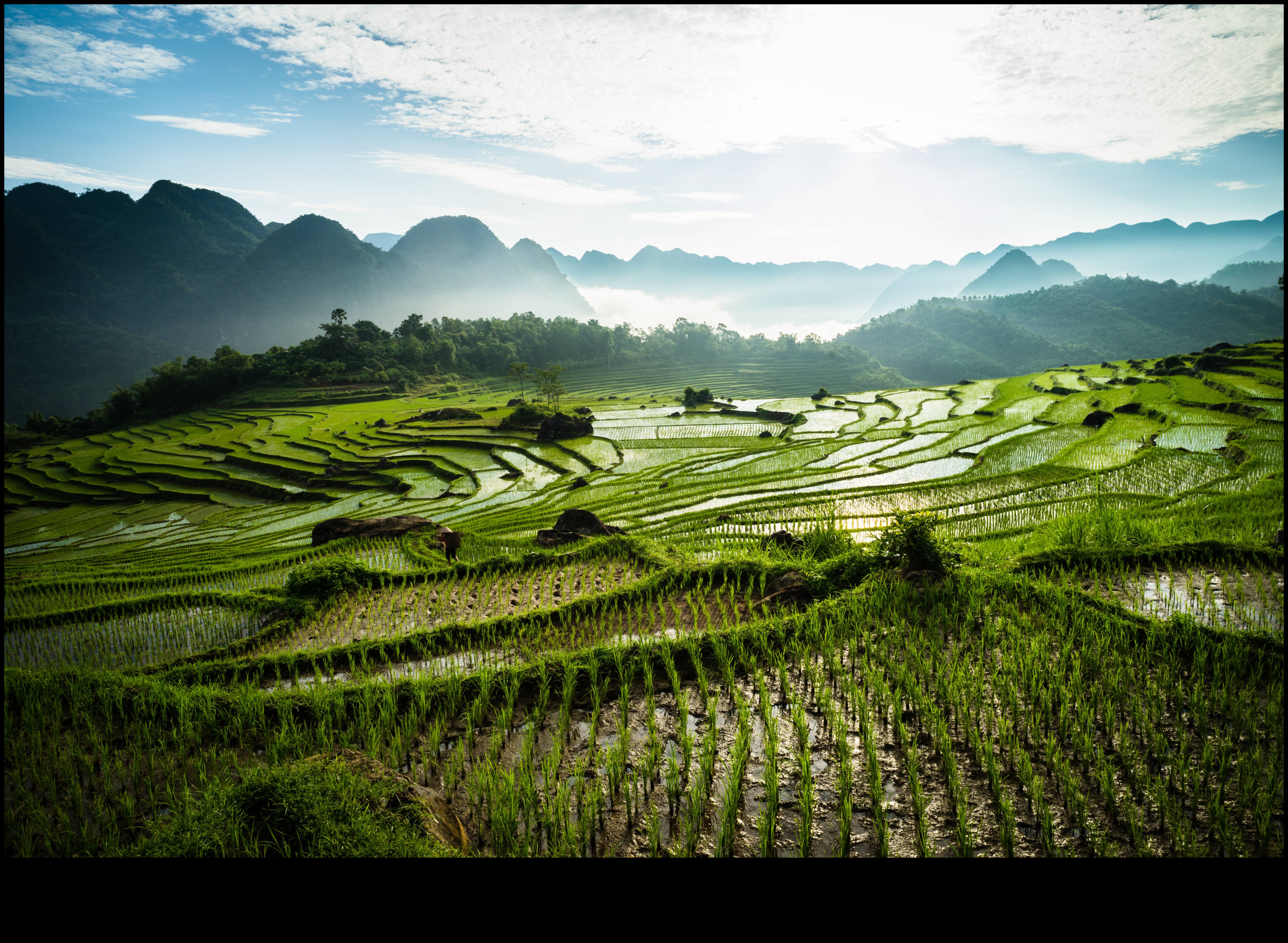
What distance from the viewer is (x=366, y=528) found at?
11492 millimetres

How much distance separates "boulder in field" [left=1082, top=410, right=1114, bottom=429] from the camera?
21.1 meters

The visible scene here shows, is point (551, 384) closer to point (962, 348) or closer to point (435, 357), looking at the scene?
point (435, 357)

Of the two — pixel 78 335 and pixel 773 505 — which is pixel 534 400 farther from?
pixel 78 335

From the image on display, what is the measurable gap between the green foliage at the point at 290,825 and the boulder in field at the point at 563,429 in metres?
23.5

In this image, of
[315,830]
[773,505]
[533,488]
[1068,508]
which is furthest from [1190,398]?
[315,830]

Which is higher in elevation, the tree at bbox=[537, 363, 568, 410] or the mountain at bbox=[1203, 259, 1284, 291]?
the mountain at bbox=[1203, 259, 1284, 291]

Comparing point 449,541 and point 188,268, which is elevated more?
point 188,268

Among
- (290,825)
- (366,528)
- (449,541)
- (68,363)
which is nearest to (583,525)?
(449,541)

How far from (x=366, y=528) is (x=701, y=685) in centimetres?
826

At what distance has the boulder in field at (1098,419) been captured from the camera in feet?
69.2

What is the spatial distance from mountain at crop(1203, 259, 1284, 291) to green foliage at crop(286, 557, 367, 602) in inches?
7042

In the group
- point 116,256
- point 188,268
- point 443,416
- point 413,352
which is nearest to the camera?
point 443,416

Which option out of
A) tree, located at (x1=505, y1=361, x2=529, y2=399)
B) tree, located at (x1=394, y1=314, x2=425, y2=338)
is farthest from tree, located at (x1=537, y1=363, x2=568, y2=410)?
tree, located at (x1=394, y1=314, x2=425, y2=338)

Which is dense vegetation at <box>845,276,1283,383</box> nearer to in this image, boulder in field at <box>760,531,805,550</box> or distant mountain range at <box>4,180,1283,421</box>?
distant mountain range at <box>4,180,1283,421</box>
